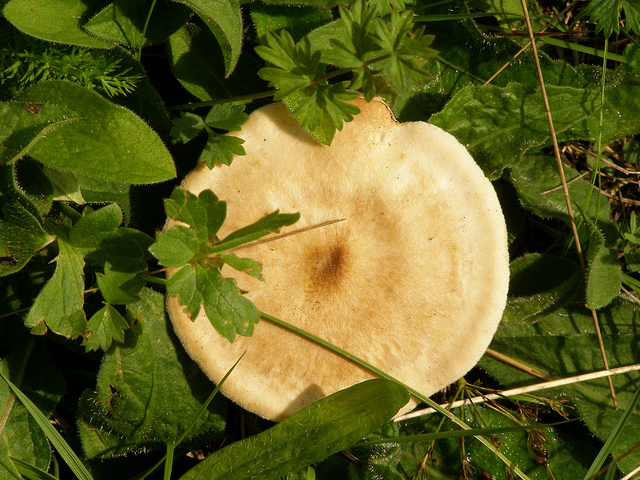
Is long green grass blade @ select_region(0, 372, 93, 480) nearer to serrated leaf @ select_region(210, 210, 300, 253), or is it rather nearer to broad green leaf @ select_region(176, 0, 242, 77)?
serrated leaf @ select_region(210, 210, 300, 253)

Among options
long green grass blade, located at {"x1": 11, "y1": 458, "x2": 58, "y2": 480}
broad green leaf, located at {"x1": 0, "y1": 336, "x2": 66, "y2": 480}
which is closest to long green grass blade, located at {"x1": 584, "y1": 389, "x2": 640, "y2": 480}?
long green grass blade, located at {"x1": 11, "y1": 458, "x2": 58, "y2": 480}

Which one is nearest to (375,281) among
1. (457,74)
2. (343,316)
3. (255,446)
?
(343,316)

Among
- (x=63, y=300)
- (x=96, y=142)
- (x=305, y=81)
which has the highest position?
(x=305, y=81)

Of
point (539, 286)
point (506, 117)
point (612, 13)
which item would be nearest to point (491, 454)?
point (539, 286)

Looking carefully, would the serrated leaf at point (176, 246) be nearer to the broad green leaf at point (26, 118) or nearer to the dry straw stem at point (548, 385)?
the broad green leaf at point (26, 118)

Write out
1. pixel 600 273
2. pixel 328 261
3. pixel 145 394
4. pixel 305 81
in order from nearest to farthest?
pixel 305 81 < pixel 328 261 < pixel 145 394 < pixel 600 273

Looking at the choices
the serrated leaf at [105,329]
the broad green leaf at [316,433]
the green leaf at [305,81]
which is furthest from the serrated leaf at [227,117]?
the broad green leaf at [316,433]

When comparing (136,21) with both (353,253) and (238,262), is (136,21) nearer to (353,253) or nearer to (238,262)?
(238,262)
